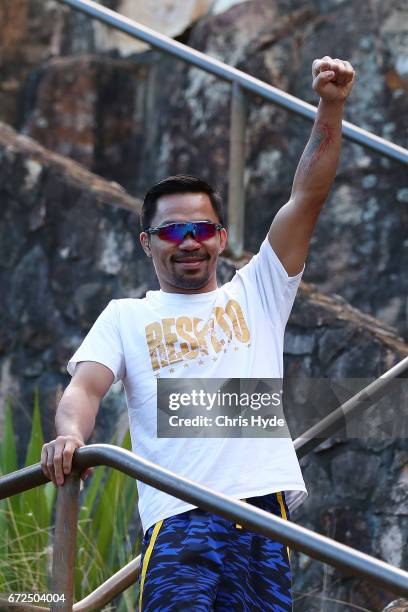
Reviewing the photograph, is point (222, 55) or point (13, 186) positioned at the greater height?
point (222, 55)

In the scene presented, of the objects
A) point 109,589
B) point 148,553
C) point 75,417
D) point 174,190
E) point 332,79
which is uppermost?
point 332,79

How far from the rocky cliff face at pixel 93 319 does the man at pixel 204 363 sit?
105 centimetres

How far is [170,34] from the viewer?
7.92m

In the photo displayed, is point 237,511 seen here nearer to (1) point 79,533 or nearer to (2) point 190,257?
(2) point 190,257

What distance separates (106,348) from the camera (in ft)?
9.27

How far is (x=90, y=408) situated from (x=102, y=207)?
6.60ft

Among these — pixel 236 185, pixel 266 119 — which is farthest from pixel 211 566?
pixel 266 119

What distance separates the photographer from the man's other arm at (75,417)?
2555mm

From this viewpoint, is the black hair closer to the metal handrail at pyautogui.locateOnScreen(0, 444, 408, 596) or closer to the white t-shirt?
the white t-shirt

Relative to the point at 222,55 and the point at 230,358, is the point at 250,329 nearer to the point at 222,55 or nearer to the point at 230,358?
the point at 230,358

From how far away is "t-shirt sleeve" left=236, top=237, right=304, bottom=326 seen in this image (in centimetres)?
289

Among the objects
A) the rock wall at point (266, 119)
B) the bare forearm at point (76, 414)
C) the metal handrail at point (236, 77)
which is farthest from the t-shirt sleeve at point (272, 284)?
the rock wall at point (266, 119)

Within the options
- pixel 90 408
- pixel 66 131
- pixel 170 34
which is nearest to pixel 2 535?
pixel 90 408

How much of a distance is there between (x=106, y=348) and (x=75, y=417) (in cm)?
18
